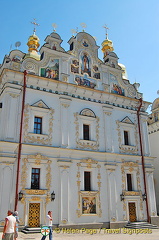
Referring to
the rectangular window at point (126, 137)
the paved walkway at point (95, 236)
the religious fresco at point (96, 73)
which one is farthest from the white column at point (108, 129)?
the paved walkway at point (95, 236)

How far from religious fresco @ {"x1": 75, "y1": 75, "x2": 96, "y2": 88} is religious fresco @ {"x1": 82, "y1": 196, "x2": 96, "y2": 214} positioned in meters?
8.13

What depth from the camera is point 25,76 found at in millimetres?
15930

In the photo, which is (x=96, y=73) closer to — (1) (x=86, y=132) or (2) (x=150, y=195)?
(1) (x=86, y=132)

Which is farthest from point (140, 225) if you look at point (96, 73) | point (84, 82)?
point (96, 73)

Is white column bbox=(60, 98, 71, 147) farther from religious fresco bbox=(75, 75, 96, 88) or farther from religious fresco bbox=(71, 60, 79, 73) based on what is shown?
religious fresco bbox=(71, 60, 79, 73)

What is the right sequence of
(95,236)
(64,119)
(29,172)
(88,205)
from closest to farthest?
1. (95,236)
2. (29,172)
3. (88,205)
4. (64,119)

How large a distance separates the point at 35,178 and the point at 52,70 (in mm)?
7627

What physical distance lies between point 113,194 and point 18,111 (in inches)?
335

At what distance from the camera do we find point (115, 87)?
2023 centimetres

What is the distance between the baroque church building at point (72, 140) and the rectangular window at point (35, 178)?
2.3 inches

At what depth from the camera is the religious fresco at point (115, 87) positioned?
20.1 metres

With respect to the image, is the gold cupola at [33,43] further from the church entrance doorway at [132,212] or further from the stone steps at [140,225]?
the stone steps at [140,225]

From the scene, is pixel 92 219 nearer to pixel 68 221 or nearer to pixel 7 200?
pixel 68 221

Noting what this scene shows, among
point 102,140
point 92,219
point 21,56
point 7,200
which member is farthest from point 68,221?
point 21,56
